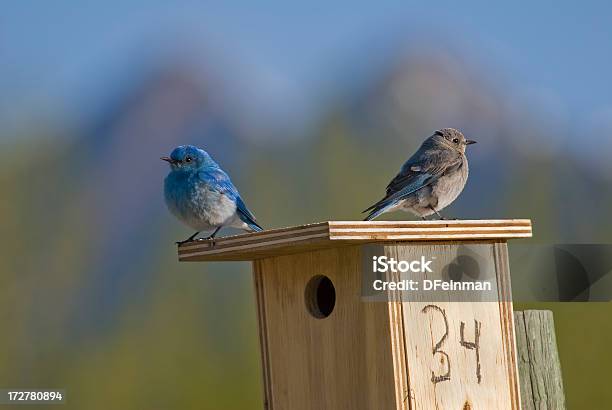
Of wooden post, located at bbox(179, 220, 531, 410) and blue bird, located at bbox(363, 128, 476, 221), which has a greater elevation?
blue bird, located at bbox(363, 128, 476, 221)

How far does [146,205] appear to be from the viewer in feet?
100

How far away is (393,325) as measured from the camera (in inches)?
201

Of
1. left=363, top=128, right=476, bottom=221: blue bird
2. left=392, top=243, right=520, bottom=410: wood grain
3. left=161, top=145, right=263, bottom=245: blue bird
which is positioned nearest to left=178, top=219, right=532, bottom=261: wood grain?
left=392, top=243, right=520, bottom=410: wood grain

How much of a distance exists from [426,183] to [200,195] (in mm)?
1324

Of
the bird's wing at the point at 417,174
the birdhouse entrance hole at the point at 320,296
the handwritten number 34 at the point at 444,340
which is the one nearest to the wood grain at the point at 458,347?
the handwritten number 34 at the point at 444,340

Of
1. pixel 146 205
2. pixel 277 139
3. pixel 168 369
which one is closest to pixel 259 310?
pixel 168 369

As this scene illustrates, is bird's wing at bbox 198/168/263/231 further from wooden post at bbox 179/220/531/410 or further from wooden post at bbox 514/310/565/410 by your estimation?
wooden post at bbox 514/310/565/410

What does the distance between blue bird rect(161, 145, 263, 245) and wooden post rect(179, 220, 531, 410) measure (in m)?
1.00

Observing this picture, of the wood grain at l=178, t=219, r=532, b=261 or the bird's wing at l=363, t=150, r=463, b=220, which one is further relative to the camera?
the bird's wing at l=363, t=150, r=463, b=220

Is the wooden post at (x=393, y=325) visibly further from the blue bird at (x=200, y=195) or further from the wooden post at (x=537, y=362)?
the blue bird at (x=200, y=195)

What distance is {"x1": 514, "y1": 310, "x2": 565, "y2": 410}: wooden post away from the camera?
5.54 m

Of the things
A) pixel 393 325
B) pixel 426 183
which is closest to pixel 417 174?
pixel 426 183

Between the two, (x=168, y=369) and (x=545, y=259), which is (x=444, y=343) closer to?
(x=545, y=259)

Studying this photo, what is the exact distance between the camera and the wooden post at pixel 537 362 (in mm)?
5535
